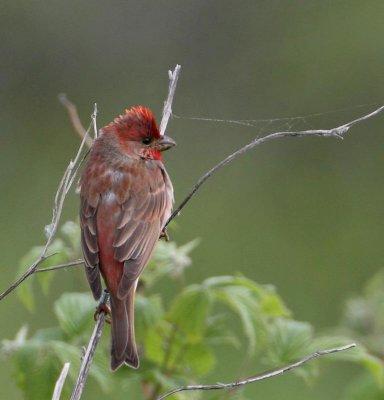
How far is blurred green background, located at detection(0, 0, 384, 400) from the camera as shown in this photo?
12.5 m

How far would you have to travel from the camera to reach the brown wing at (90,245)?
18.9 ft

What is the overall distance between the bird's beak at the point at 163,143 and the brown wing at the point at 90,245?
40 cm

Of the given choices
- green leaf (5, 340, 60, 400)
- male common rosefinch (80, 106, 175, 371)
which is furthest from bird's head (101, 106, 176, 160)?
green leaf (5, 340, 60, 400)

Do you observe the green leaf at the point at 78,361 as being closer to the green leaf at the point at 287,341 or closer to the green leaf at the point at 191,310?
the green leaf at the point at 191,310

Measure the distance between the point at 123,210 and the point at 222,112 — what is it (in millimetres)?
6462

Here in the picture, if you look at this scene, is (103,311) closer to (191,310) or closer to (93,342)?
(191,310)

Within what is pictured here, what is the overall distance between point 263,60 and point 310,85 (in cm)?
48

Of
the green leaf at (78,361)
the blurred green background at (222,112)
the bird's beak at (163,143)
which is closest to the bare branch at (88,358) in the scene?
the green leaf at (78,361)

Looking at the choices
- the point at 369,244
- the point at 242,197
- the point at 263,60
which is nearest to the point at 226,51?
the point at 263,60

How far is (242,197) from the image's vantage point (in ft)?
43.4

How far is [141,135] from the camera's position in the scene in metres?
6.52

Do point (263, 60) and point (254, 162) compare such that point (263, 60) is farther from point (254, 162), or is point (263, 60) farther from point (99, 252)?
point (99, 252)

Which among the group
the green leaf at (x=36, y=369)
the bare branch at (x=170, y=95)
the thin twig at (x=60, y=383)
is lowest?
the thin twig at (x=60, y=383)

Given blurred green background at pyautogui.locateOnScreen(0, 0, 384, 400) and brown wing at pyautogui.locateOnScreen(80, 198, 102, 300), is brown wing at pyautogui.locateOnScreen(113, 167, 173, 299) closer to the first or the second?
brown wing at pyautogui.locateOnScreen(80, 198, 102, 300)
